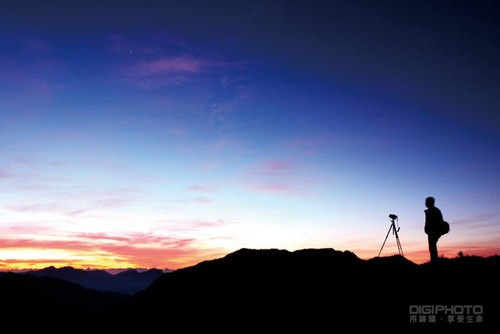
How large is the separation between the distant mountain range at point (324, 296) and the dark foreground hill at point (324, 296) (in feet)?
0.10

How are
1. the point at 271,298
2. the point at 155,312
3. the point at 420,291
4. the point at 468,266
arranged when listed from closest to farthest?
the point at 420,291 < the point at 468,266 < the point at 271,298 < the point at 155,312

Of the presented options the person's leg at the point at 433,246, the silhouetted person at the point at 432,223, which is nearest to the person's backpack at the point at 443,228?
the silhouetted person at the point at 432,223

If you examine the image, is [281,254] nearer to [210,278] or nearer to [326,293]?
[210,278]

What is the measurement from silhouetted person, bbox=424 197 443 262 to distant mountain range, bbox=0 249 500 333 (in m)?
0.71

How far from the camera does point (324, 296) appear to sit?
13.7 metres

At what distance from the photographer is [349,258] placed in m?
18.0

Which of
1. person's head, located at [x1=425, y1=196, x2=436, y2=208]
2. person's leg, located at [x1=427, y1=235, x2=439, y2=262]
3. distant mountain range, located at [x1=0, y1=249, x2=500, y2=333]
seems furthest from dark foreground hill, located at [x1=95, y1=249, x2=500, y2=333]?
person's head, located at [x1=425, y1=196, x2=436, y2=208]

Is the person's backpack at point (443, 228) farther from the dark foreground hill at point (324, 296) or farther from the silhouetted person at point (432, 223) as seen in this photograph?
the dark foreground hill at point (324, 296)

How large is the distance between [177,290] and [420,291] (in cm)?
1501

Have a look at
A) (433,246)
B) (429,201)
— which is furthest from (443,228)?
(429,201)

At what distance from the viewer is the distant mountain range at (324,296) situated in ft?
33.5

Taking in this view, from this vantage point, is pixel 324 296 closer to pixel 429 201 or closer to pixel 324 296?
pixel 324 296

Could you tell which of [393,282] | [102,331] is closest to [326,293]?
[393,282]

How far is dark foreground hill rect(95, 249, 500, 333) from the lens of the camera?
10242 mm
